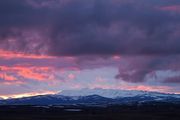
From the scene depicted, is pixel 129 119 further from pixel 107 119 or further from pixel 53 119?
pixel 53 119

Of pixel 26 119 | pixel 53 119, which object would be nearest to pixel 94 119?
pixel 53 119

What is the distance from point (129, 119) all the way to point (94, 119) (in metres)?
10.7

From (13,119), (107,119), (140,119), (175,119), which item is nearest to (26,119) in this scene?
(13,119)

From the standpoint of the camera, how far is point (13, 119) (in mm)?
134000

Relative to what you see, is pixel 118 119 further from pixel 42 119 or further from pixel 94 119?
pixel 42 119

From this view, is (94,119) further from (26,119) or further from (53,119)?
(26,119)

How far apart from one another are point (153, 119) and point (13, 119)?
42.4 meters

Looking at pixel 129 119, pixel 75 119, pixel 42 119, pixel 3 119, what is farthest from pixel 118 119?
pixel 3 119

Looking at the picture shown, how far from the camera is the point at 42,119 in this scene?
137375mm

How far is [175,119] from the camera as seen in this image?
130250mm

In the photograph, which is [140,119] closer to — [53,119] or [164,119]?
[164,119]

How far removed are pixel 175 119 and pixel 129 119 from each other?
45.3 feet

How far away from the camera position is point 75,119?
439 feet

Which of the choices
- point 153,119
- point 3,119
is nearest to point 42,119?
point 3,119
